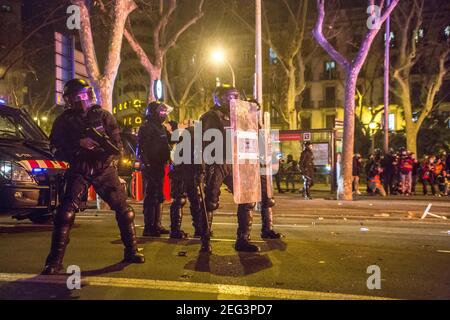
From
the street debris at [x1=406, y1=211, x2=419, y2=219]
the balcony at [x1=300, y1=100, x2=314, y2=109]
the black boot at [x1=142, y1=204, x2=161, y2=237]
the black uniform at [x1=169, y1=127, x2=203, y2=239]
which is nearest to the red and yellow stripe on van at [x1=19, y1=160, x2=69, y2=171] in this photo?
the black boot at [x1=142, y1=204, x2=161, y2=237]

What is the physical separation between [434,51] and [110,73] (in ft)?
89.1

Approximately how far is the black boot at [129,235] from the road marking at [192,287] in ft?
2.15

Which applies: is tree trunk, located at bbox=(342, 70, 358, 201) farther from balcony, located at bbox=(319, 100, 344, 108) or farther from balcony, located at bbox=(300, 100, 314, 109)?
balcony, located at bbox=(300, 100, 314, 109)

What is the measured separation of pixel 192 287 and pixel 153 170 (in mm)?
3238

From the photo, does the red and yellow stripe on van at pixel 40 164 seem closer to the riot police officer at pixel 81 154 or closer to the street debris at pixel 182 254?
the riot police officer at pixel 81 154

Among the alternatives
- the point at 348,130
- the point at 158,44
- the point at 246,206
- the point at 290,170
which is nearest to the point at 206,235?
the point at 246,206

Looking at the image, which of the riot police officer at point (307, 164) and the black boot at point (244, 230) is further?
the riot police officer at point (307, 164)

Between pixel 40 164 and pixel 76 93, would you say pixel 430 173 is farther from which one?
pixel 76 93

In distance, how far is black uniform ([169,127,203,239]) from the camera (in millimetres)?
7438

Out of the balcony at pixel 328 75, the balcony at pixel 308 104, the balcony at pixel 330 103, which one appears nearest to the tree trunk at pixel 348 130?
the balcony at pixel 328 75

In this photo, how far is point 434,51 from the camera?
113ft

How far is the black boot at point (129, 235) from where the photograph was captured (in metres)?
5.78
